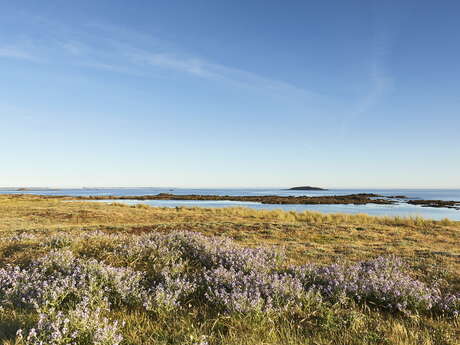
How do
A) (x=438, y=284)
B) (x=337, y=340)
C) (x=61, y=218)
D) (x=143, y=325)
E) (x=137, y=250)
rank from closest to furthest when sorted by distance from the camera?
(x=337, y=340), (x=143, y=325), (x=438, y=284), (x=137, y=250), (x=61, y=218)

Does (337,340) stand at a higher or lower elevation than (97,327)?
lower

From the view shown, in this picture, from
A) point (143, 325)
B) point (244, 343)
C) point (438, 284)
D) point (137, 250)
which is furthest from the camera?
point (137, 250)

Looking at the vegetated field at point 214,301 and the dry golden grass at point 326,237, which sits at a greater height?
the vegetated field at point 214,301

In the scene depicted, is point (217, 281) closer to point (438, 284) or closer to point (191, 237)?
point (191, 237)

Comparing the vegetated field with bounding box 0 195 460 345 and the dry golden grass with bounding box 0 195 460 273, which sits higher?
the vegetated field with bounding box 0 195 460 345

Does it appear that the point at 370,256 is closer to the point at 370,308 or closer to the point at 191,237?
the point at 370,308

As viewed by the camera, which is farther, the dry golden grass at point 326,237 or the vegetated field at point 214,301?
the dry golden grass at point 326,237

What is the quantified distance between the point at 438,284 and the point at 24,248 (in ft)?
30.9

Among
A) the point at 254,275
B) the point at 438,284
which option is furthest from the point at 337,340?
the point at 438,284

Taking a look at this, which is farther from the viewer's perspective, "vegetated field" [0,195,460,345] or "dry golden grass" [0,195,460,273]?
"dry golden grass" [0,195,460,273]

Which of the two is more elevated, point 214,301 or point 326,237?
point 214,301

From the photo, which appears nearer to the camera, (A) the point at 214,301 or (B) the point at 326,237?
(A) the point at 214,301

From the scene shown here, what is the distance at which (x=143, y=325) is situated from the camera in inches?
141

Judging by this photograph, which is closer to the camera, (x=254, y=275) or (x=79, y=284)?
Result: (x=79, y=284)
